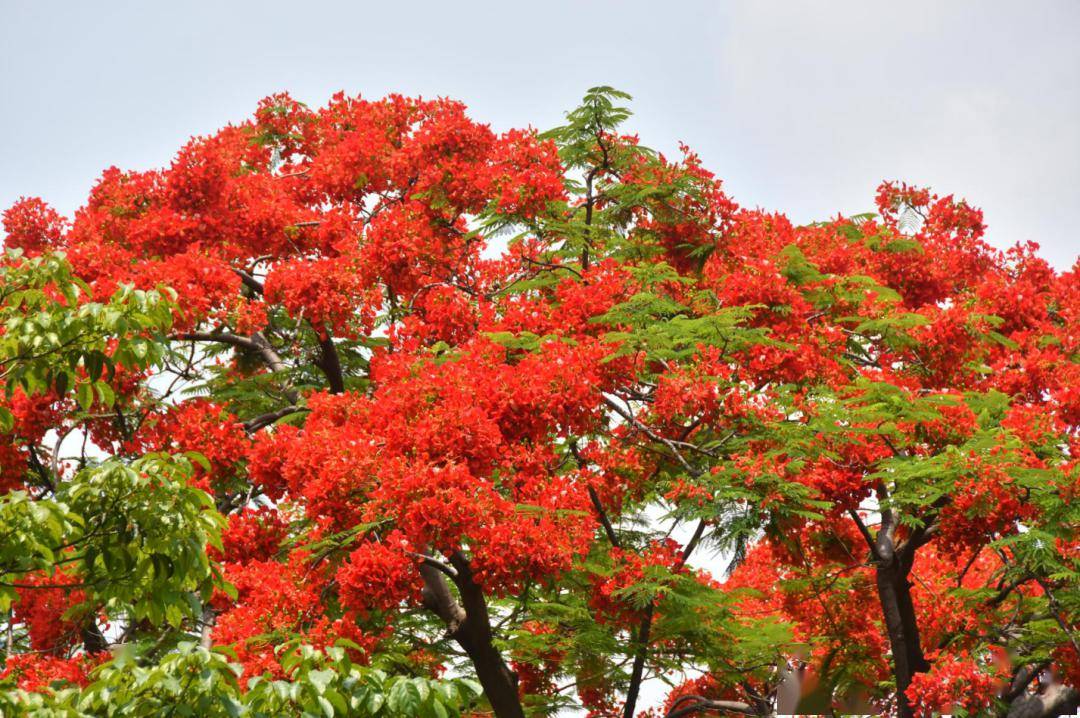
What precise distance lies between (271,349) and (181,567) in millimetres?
7449

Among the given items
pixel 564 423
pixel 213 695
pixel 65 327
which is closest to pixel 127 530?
pixel 65 327

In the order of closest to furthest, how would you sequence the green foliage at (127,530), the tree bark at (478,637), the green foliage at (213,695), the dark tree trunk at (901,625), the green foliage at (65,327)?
the green foliage at (213,695), the green foliage at (127,530), the green foliage at (65,327), the tree bark at (478,637), the dark tree trunk at (901,625)

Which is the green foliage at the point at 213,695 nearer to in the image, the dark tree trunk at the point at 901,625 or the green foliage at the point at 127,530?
the green foliage at the point at 127,530

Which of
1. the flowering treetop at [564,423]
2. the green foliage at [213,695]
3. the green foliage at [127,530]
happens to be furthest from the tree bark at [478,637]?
the green foliage at [213,695]

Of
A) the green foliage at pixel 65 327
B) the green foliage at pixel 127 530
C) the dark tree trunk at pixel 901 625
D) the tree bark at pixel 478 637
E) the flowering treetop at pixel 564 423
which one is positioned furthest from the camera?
the dark tree trunk at pixel 901 625

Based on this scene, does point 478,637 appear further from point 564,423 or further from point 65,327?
point 65,327

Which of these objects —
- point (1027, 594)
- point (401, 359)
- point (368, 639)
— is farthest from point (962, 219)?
point (368, 639)

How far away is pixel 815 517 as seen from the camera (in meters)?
9.26

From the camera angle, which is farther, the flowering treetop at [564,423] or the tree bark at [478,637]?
the tree bark at [478,637]

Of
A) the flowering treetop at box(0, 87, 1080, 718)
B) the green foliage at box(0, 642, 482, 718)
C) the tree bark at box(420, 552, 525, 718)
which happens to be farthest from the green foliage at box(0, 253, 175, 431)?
the tree bark at box(420, 552, 525, 718)

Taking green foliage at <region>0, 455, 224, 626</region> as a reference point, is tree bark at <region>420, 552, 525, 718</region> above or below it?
above

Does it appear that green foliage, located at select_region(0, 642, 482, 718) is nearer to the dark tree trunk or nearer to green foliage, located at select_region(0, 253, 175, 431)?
green foliage, located at select_region(0, 253, 175, 431)

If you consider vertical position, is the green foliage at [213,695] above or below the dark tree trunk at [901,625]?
below

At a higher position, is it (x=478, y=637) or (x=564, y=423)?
(x=564, y=423)
